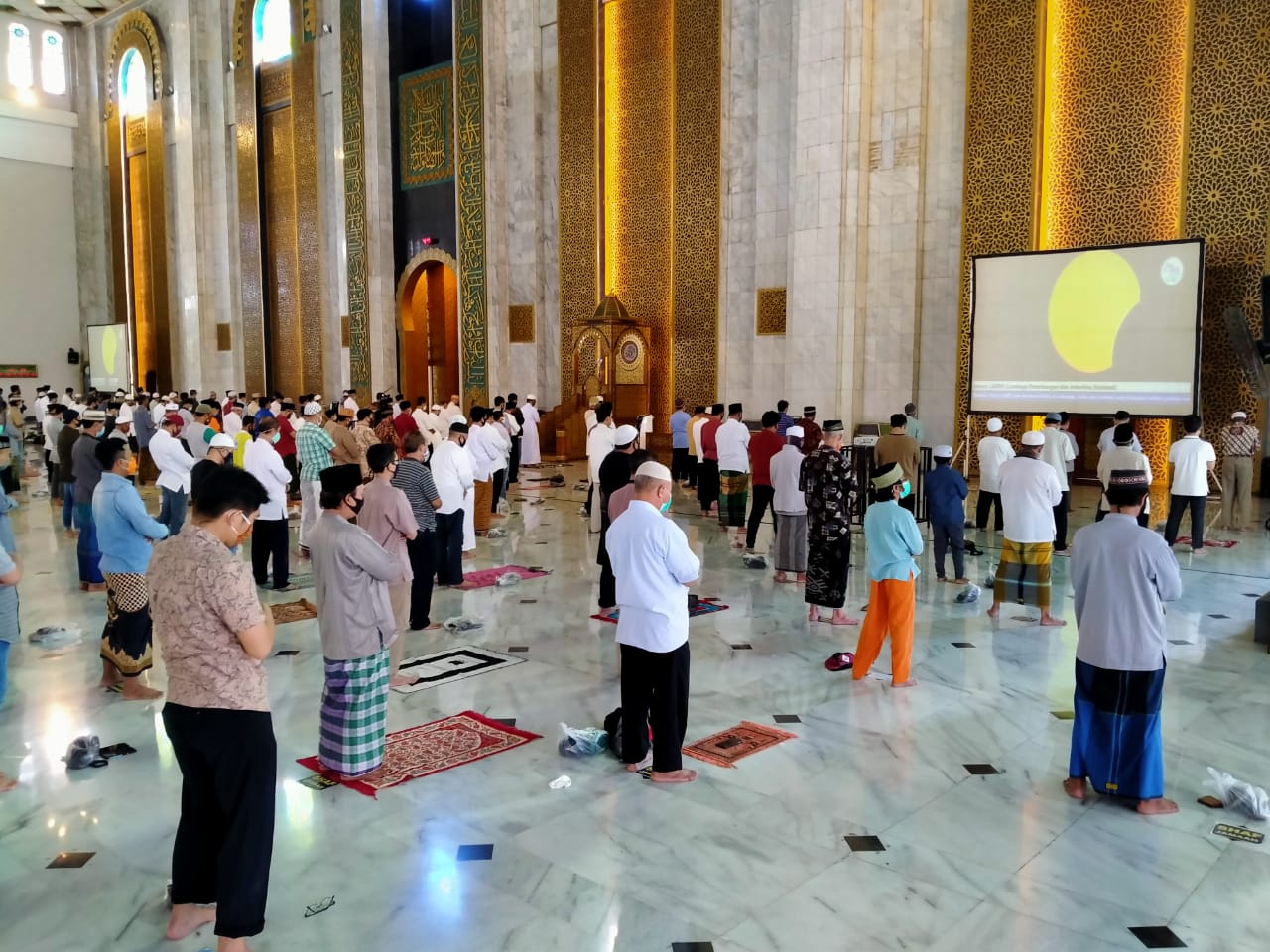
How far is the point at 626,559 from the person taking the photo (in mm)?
3957

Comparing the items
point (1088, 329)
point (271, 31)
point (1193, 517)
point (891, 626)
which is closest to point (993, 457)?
point (1193, 517)

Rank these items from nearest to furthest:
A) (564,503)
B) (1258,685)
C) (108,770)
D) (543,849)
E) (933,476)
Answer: (543,849)
(108,770)
(1258,685)
(933,476)
(564,503)

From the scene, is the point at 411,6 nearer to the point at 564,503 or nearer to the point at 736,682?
the point at 564,503

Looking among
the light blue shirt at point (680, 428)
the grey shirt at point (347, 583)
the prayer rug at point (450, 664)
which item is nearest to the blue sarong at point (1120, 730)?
the grey shirt at point (347, 583)

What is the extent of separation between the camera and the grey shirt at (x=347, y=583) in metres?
3.98

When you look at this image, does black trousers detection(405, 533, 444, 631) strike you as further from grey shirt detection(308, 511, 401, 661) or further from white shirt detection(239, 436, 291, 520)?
grey shirt detection(308, 511, 401, 661)

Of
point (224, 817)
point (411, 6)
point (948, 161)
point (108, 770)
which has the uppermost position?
point (411, 6)

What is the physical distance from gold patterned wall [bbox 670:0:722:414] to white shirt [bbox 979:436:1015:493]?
254 inches

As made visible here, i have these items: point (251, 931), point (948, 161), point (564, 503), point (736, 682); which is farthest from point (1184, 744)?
point (948, 161)

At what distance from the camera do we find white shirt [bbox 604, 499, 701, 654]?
390 centimetres

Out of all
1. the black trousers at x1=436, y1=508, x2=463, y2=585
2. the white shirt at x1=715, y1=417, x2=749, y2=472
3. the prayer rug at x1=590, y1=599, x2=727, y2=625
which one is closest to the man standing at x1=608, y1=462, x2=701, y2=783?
the prayer rug at x1=590, y1=599, x2=727, y2=625

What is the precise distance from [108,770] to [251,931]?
193cm

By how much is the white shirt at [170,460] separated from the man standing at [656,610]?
203 inches

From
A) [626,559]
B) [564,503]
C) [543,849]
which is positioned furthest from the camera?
[564,503]
